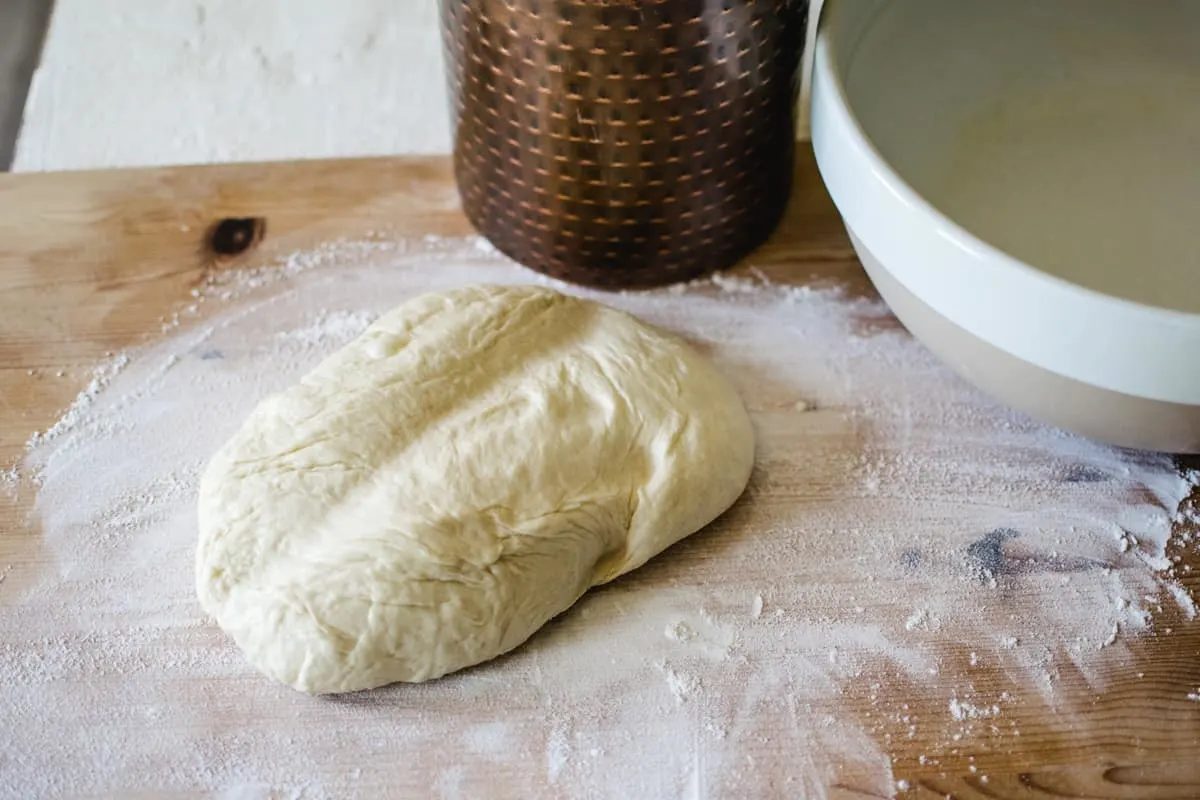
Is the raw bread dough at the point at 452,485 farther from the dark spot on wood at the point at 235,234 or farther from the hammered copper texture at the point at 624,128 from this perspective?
the dark spot on wood at the point at 235,234

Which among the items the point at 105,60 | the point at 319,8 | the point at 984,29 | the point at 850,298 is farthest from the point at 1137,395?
the point at 105,60

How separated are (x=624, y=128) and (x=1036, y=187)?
427 mm

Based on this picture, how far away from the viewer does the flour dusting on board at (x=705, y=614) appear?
0.86 m

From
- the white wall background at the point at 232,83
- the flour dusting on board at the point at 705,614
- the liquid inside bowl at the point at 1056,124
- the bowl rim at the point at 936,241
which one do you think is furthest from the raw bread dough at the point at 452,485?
the white wall background at the point at 232,83

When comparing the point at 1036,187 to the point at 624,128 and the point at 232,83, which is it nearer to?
the point at 624,128

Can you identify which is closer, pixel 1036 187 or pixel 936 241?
pixel 936 241

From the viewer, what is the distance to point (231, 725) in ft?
2.86

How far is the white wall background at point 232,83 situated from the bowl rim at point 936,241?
593mm

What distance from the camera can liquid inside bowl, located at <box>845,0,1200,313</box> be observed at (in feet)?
3.46

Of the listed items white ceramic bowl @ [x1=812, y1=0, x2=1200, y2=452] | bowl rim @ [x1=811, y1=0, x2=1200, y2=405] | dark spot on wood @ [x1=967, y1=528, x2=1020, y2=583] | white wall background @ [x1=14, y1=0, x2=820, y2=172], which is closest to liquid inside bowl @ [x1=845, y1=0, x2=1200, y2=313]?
white ceramic bowl @ [x1=812, y1=0, x2=1200, y2=452]

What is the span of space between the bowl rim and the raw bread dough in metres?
0.21

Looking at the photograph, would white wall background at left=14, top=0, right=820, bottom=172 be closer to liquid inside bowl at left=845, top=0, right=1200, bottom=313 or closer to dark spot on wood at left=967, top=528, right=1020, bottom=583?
liquid inside bowl at left=845, top=0, right=1200, bottom=313

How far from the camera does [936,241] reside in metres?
0.85

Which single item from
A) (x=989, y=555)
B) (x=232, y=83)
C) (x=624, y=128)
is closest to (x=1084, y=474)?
(x=989, y=555)
